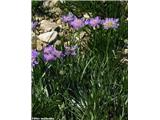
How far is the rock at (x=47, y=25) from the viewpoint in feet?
8.02

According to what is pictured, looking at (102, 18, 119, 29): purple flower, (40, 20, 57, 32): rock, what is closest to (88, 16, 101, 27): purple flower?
(102, 18, 119, 29): purple flower

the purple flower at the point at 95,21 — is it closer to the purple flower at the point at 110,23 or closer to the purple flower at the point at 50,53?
the purple flower at the point at 110,23

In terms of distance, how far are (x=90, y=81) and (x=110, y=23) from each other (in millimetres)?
235

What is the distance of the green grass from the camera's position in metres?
2.34

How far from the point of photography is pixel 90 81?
2.37 meters

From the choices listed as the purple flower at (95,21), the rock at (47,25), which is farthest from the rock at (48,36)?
the purple flower at (95,21)

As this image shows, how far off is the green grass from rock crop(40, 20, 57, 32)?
0.27 feet

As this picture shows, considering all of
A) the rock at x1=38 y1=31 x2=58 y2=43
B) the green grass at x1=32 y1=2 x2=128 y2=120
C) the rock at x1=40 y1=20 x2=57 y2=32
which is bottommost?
the green grass at x1=32 y1=2 x2=128 y2=120

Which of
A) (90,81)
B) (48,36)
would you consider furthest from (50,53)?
(90,81)

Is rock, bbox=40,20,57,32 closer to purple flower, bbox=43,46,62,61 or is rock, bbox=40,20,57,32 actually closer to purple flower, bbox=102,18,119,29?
purple flower, bbox=43,46,62,61

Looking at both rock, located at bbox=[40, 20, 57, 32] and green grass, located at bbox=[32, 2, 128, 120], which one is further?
rock, located at bbox=[40, 20, 57, 32]
